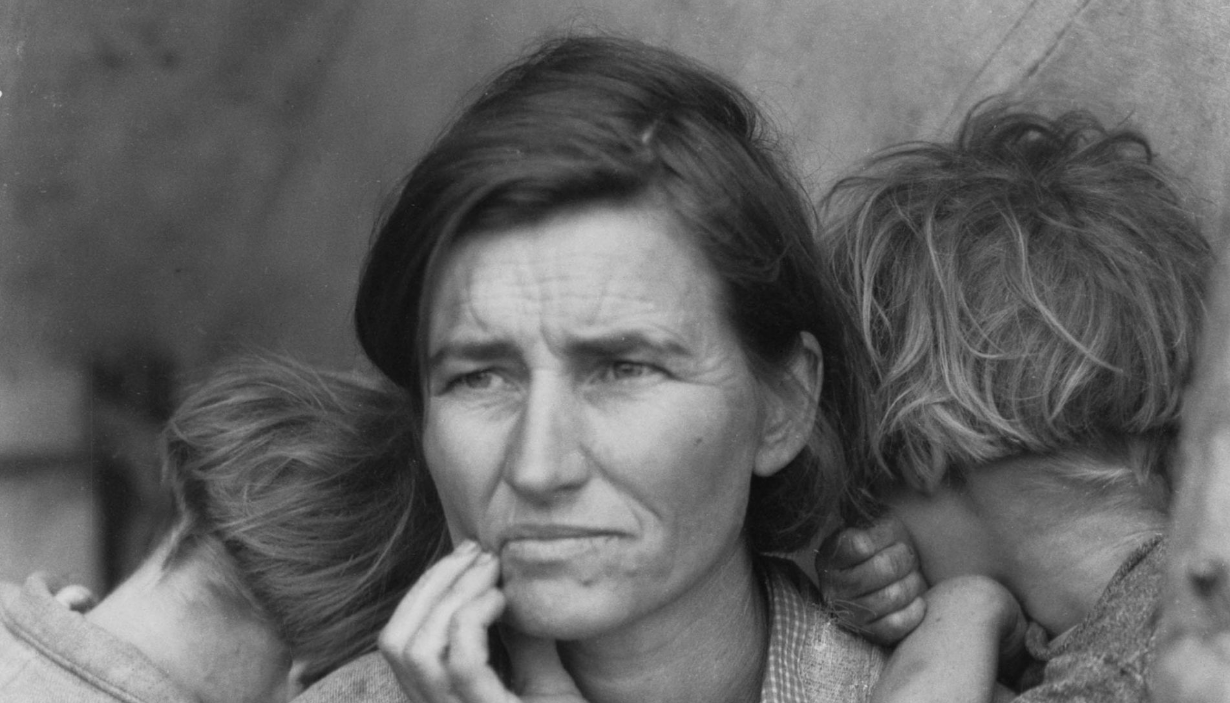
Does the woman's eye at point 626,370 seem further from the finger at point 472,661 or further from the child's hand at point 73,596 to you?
the child's hand at point 73,596

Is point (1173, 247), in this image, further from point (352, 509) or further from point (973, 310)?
point (352, 509)

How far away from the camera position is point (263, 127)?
3.21 metres

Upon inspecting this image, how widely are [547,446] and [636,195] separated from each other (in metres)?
0.37

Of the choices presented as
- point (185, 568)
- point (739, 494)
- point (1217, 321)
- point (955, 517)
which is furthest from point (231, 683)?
point (1217, 321)

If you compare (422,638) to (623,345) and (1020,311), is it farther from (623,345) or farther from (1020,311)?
(1020,311)

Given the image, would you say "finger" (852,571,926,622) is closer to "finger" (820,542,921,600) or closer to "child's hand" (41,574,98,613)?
"finger" (820,542,921,600)

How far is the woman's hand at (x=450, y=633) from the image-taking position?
184 cm

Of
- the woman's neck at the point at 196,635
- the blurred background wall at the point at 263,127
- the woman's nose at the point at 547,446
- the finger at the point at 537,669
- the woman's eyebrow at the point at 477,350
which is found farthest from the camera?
the blurred background wall at the point at 263,127

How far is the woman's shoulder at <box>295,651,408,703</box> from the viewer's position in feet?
7.30

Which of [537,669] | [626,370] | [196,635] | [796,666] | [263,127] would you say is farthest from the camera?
[263,127]

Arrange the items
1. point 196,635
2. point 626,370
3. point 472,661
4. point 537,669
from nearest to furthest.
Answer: point 472,661 → point 626,370 → point 537,669 → point 196,635

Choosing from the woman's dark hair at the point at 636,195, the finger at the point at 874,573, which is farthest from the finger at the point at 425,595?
the finger at the point at 874,573

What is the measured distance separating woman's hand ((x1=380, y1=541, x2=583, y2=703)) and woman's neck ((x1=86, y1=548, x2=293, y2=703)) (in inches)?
25.0

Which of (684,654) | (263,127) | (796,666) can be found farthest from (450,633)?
(263,127)
